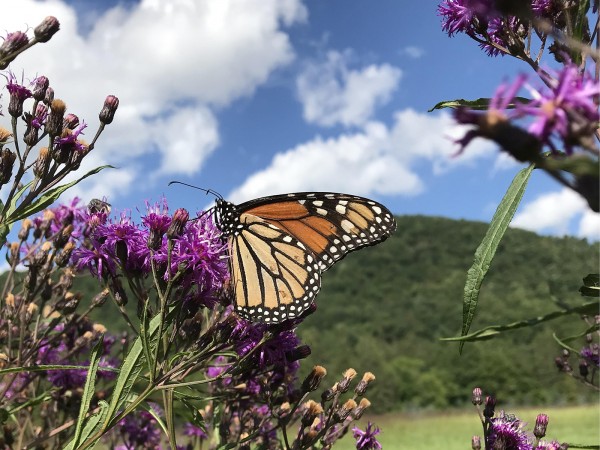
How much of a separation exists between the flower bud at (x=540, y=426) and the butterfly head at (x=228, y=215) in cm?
144

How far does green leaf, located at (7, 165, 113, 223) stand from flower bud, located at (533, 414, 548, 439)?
1852 mm

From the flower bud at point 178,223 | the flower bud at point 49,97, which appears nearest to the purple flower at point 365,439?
the flower bud at point 178,223

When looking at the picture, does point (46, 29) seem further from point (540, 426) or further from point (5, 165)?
point (540, 426)

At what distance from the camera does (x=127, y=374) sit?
5.55 feet

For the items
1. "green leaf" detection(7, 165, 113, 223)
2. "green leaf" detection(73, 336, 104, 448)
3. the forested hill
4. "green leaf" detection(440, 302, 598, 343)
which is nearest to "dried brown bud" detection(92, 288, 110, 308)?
"green leaf" detection(7, 165, 113, 223)

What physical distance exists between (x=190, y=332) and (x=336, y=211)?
3.14ft

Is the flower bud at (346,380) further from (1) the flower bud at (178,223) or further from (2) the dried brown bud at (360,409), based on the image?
(1) the flower bud at (178,223)

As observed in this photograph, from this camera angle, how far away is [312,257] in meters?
2.72

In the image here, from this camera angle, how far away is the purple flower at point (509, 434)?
2.11 m

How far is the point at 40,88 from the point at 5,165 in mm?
453

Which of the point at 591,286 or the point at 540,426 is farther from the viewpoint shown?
the point at 540,426

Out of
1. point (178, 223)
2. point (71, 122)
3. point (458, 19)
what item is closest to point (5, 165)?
point (71, 122)

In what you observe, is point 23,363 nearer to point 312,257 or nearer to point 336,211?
point 312,257

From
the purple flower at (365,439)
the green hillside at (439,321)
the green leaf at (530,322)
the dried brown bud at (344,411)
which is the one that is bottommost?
the purple flower at (365,439)
